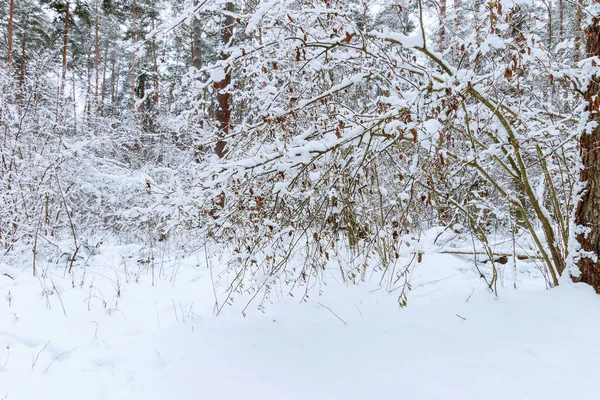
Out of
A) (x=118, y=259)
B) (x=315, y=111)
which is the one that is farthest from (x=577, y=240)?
(x=118, y=259)

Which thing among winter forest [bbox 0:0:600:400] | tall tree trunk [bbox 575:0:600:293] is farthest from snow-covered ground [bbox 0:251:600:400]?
tall tree trunk [bbox 575:0:600:293]

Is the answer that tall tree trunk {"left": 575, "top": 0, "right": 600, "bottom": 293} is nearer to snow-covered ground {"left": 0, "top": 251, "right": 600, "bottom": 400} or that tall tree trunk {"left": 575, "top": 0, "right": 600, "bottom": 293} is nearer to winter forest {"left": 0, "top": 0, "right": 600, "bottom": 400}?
winter forest {"left": 0, "top": 0, "right": 600, "bottom": 400}

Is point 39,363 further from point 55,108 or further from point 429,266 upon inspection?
point 55,108

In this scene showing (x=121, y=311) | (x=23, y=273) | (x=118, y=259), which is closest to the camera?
(x=121, y=311)

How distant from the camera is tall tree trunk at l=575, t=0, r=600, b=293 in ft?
8.25

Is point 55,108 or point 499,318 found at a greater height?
point 55,108

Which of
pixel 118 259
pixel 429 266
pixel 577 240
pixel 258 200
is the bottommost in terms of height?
pixel 118 259

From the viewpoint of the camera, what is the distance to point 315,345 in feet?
7.83

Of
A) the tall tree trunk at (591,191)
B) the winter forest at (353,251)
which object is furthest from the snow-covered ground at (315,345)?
the tall tree trunk at (591,191)

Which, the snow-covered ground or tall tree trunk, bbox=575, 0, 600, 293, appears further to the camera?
tall tree trunk, bbox=575, 0, 600, 293

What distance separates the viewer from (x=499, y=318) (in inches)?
99.2

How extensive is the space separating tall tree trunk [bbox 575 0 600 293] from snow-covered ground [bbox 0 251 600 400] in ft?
0.54

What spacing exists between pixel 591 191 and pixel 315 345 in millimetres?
2289

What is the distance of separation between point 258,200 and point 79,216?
24.2 ft
